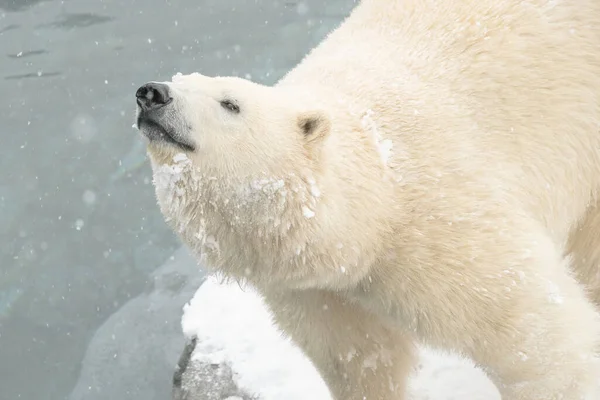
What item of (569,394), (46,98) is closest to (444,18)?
(569,394)

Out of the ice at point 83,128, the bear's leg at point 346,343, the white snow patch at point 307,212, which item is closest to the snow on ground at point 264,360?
the bear's leg at point 346,343

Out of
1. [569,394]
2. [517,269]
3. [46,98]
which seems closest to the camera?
[517,269]

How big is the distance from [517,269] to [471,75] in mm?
739

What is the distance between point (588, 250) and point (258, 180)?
1.57m

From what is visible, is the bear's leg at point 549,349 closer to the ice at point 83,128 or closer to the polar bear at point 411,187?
the polar bear at point 411,187

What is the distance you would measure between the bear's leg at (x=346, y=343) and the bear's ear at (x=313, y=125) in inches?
25.5

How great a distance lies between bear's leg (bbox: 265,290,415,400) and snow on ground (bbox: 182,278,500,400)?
0.54 meters

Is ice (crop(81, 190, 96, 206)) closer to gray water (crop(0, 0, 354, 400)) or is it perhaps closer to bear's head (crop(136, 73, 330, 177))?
gray water (crop(0, 0, 354, 400))

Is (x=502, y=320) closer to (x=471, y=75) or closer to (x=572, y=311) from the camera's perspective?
(x=572, y=311)

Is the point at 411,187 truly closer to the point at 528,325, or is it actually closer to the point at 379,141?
the point at 379,141

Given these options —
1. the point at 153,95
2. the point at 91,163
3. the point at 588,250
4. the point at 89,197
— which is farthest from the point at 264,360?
the point at 91,163

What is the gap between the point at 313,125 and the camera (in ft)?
7.76

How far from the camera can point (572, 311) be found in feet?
8.93

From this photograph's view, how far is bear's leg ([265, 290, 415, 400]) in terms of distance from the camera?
285cm
